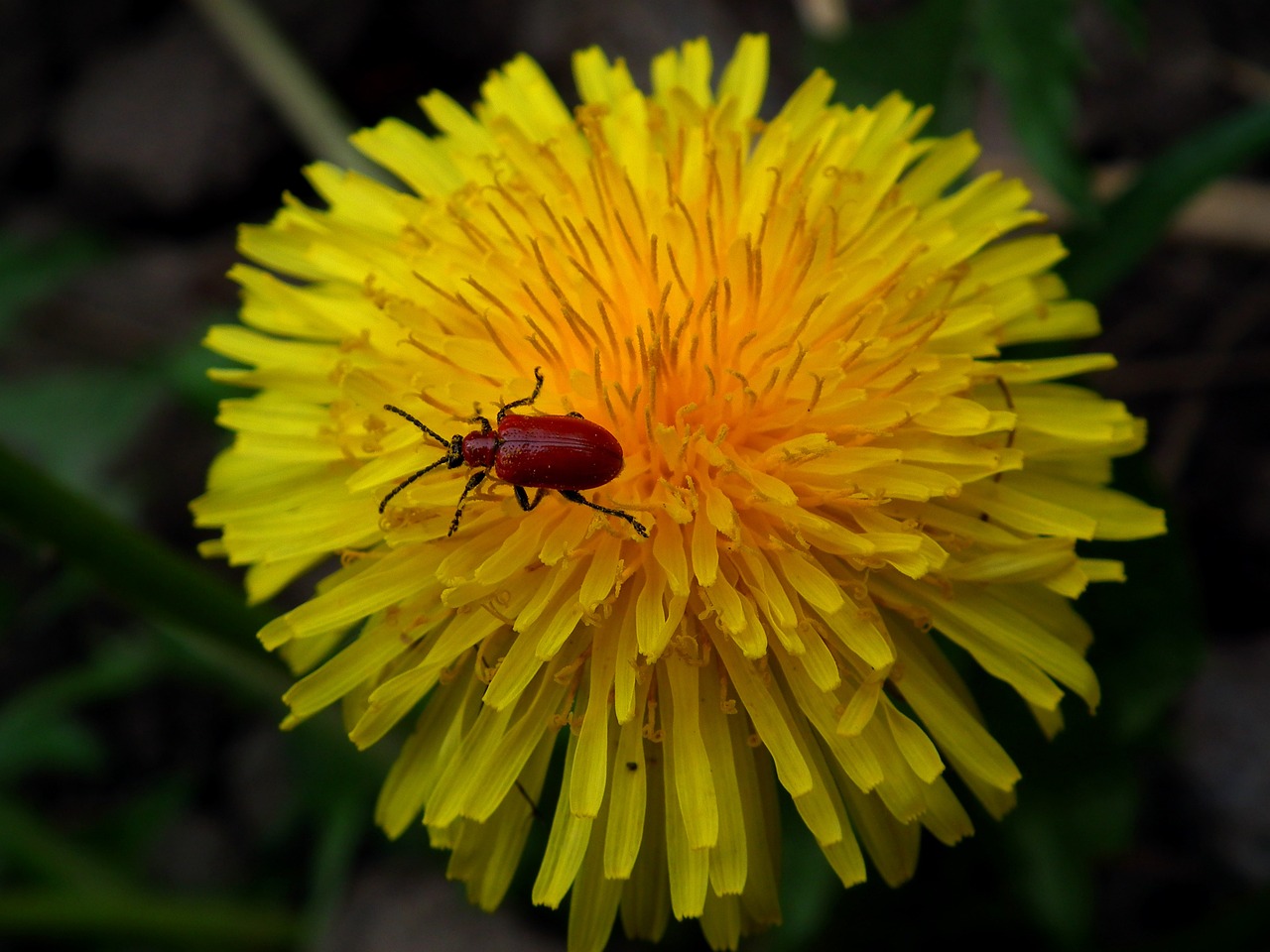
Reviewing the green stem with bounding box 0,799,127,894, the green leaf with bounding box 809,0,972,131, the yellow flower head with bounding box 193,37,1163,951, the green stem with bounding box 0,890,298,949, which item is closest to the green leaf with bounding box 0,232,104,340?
the green stem with bounding box 0,799,127,894

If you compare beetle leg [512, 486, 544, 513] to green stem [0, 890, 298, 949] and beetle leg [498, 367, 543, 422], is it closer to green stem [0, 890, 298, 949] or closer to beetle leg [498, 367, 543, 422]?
beetle leg [498, 367, 543, 422]

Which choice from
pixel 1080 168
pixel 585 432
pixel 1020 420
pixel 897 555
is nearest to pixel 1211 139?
pixel 1080 168

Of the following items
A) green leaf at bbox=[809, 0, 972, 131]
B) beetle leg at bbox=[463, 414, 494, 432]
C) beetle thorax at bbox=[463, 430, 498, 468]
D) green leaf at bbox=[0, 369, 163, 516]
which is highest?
green leaf at bbox=[0, 369, 163, 516]

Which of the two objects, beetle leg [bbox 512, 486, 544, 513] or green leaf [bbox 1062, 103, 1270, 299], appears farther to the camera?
green leaf [bbox 1062, 103, 1270, 299]

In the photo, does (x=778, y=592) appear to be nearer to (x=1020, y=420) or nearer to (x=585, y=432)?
(x=585, y=432)

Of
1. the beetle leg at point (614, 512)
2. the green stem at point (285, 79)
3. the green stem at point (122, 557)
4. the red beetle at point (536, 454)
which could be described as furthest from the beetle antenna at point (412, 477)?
the green stem at point (285, 79)

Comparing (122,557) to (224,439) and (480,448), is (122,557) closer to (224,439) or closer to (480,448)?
(480,448)

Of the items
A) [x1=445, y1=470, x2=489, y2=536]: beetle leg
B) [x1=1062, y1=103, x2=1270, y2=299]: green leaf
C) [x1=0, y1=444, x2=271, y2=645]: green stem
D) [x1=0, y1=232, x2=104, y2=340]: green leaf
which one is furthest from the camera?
[x1=0, y1=232, x2=104, y2=340]: green leaf
